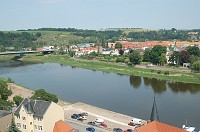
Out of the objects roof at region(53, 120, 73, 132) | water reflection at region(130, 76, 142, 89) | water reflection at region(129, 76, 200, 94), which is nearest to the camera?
roof at region(53, 120, 73, 132)

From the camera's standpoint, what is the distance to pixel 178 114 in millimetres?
32594

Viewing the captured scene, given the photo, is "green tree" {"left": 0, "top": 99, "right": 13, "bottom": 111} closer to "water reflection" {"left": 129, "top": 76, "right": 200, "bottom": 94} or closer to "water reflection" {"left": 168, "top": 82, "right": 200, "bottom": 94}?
"water reflection" {"left": 129, "top": 76, "right": 200, "bottom": 94}

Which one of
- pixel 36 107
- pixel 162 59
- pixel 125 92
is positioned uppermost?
pixel 36 107

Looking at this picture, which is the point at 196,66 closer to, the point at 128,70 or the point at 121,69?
the point at 128,70

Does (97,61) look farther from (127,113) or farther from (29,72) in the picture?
(127,113)

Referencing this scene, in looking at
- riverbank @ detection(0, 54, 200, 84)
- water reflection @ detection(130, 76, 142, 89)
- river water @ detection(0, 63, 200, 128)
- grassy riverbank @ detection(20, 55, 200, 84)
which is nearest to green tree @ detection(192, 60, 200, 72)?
riverbank @ detection(0, 54, 200, 84)

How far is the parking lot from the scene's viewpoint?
28609 millimetres

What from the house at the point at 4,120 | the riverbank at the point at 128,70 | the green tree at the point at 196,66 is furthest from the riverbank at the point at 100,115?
the green tree at the point at 196,66

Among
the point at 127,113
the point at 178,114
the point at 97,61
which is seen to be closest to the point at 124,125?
the point at 127,113

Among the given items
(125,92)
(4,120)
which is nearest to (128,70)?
(125,92)

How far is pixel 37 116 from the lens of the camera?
22.8 m

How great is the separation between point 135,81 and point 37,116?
107ft

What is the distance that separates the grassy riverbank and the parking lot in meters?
22.3

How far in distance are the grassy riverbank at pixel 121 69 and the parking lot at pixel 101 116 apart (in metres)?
22.3
